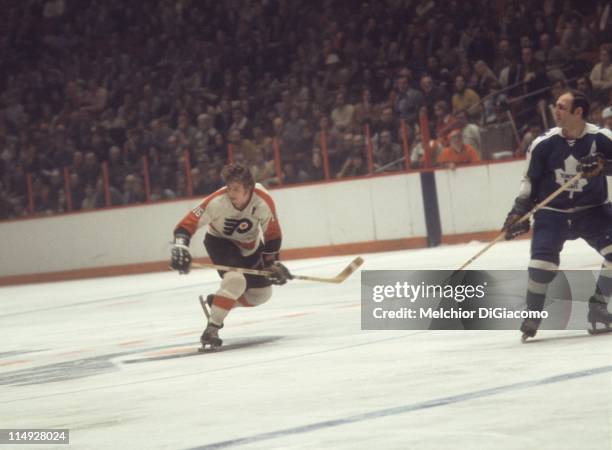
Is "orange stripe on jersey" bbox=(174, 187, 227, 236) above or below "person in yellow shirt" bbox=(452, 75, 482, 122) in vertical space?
below

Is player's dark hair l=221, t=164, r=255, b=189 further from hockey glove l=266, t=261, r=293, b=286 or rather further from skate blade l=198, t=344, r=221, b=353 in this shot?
skate blade l=198, t=344, r=221, b=353

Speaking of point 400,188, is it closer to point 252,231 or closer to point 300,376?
point 252,231

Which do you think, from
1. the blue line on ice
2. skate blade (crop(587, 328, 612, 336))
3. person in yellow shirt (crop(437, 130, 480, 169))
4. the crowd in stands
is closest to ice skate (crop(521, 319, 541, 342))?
skate blade (crop(587, 328, 612, 336))

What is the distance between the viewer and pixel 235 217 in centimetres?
908

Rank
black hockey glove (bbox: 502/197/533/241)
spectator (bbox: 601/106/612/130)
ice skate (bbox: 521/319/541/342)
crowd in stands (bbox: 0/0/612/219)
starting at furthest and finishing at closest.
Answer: crowd in stands (bbox: 0/0/612/219) < spectator (bbox: 601/106/612/130) < black hockey glove (bbox: 502/197/533/241) < ice skate (bbox: 521/319/541/342)

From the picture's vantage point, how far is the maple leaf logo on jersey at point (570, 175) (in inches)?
295

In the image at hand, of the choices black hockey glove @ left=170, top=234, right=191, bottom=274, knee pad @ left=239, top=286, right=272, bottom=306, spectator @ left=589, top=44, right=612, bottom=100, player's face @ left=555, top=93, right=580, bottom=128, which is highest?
spectator @ left=589, top=44, right=612, bottom=100

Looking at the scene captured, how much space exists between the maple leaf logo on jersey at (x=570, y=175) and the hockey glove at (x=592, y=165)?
77 millimetres

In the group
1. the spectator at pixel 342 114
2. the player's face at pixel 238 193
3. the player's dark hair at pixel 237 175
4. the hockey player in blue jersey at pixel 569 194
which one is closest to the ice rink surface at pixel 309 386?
the hockey player in blue jersey at pixel 569 194

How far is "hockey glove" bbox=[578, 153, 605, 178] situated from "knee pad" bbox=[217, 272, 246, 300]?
2.68m

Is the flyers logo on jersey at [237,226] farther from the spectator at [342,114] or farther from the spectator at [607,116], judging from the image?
the spectator at [342,114]

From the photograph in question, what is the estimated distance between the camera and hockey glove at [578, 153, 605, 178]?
7.35 m

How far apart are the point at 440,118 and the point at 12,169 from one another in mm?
9660

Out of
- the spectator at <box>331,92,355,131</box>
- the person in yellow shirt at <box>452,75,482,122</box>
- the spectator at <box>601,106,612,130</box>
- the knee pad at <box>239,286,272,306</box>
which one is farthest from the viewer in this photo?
the spectator at <box>331,92,355,131</box>
